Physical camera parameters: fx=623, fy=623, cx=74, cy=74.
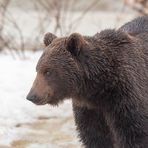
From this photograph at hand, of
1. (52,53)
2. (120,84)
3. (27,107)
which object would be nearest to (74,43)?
(52,53)

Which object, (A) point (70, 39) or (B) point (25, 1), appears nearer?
(A) point (70, 39)

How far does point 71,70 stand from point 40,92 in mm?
354

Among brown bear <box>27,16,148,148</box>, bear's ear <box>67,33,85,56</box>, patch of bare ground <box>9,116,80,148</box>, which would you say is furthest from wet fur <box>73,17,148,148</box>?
patch of bare ground <box>9,116,80,148</box>

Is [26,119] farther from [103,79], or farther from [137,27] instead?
[103,79]

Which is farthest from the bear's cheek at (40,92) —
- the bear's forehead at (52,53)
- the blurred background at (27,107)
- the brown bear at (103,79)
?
the blurred background at (27,107)

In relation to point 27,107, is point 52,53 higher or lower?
lower

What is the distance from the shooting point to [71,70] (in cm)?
568

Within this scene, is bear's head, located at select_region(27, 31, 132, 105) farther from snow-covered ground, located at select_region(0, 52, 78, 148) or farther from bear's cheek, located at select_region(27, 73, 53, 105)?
snow-covered ground, located at select_region(0, 52, 78, 148)

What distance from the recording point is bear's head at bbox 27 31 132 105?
566 cm

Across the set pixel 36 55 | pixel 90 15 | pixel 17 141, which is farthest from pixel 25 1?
pixel 17 141

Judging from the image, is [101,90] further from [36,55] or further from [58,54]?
[36,55]

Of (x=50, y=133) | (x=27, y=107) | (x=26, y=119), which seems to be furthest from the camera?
(x=27, y=107)

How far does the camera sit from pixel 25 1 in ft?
56.7

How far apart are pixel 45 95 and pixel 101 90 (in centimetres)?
59
